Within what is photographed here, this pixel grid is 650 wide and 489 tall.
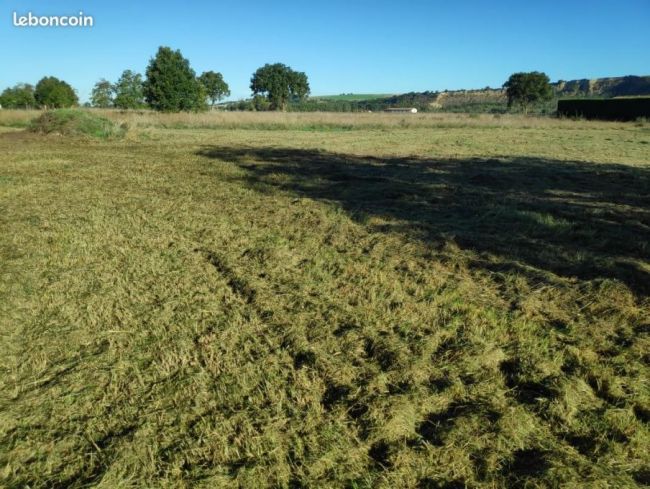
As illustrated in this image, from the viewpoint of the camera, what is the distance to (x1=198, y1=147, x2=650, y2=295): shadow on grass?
15.4 ft

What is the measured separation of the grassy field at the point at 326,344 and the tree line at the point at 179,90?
33.0 metres

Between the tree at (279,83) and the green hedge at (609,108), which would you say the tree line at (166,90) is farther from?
the green hedge at (609,108)

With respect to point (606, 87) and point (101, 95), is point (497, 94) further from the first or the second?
point (101, 95)

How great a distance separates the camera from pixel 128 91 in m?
52.0

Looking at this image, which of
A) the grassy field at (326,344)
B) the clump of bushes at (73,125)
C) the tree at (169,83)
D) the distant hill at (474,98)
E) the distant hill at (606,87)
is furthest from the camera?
the distant hill at (606,87)

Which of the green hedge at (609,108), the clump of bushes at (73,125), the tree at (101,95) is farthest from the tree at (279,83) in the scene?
the clump of bushes at (73,125)

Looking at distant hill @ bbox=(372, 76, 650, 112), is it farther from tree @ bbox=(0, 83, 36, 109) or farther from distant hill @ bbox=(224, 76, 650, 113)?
tree @ bbox=(0, 83, 36, 109)

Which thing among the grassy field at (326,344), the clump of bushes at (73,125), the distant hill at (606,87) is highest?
the distant hill at (606,87)

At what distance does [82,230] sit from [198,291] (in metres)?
2.96

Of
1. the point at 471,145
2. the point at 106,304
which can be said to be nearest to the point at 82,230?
the point at 106,304

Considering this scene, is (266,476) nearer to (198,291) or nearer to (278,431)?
(278,431)

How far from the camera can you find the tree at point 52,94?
5653 centimetres

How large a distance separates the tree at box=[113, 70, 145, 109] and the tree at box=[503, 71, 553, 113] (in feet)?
160

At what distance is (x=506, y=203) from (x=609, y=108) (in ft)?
131
